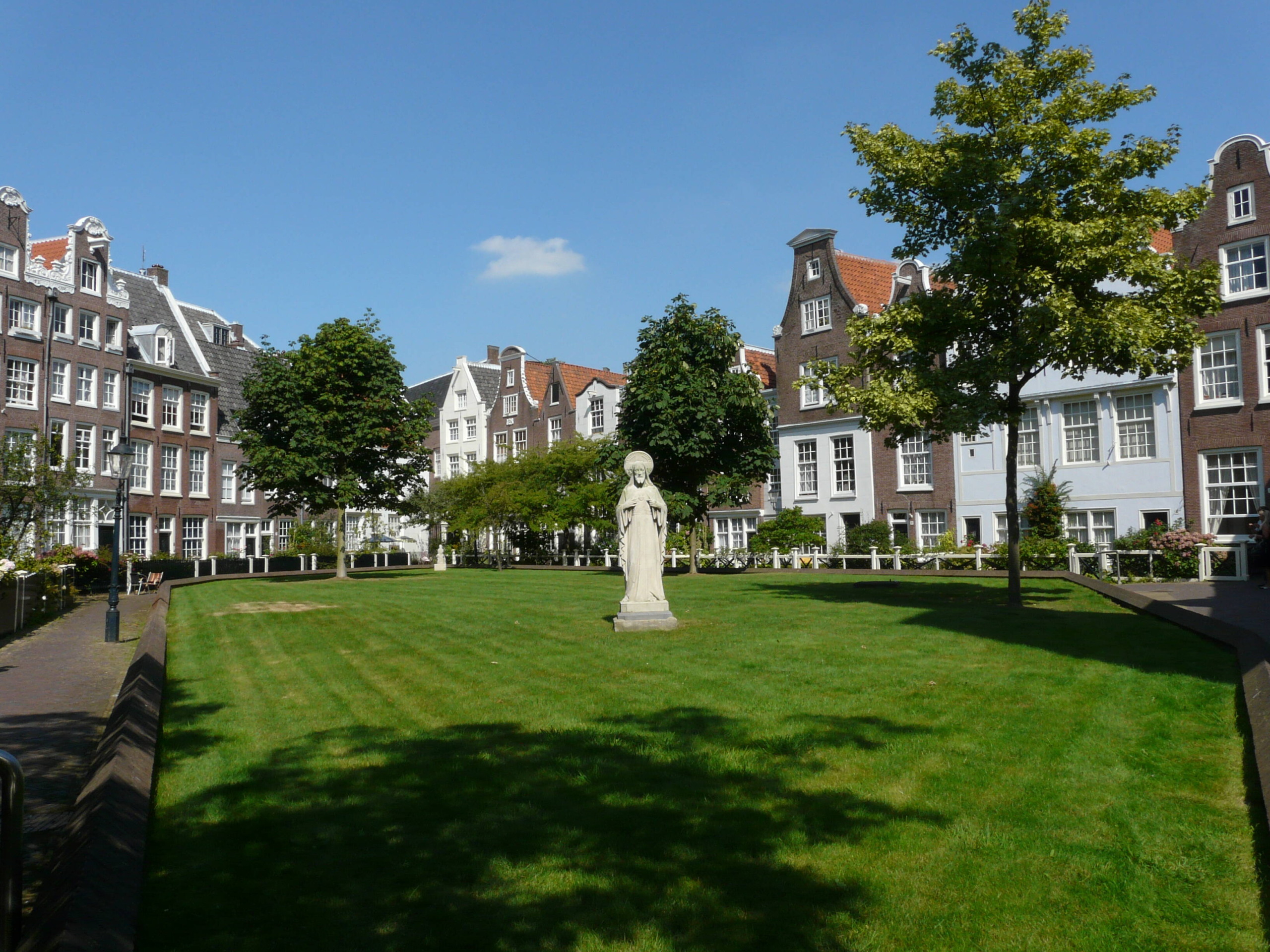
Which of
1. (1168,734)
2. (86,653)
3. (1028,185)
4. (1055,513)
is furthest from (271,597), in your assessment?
(1055,513)

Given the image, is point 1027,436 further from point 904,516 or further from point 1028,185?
point 1028,185

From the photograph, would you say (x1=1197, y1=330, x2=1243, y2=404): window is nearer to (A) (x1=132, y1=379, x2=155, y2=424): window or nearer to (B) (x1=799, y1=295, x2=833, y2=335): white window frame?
(B) (x1=799, y1=295, x2=833, y2=335): white window frame

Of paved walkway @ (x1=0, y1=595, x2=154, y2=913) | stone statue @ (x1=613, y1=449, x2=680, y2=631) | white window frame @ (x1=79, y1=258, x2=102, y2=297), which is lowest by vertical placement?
paved walkway @ (x1=0, y1=595, x2=154, y2=913)

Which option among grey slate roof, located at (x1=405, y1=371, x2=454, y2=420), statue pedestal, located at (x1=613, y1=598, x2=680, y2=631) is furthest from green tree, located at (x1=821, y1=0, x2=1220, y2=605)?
grey slate roof, located at (x1=405, y1=371, x2=454, y2=420)

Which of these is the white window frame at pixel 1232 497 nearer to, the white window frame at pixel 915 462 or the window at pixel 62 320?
the white window frame at pixel 915 462

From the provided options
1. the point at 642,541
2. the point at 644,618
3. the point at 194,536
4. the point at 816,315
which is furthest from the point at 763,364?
the point at 644,618

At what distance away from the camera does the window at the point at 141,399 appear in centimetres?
4809

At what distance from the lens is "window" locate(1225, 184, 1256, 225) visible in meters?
29.3

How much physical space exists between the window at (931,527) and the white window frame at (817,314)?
385 inches

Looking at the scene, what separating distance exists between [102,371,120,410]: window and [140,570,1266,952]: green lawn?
129 feet

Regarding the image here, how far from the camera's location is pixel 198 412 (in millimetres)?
52844

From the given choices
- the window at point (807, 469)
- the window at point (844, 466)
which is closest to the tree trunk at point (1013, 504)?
the window at point (844, 466)

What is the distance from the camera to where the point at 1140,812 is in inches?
225

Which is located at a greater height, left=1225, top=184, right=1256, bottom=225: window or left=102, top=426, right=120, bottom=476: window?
left=1225, top=184, right=1256, bottom=225: window
